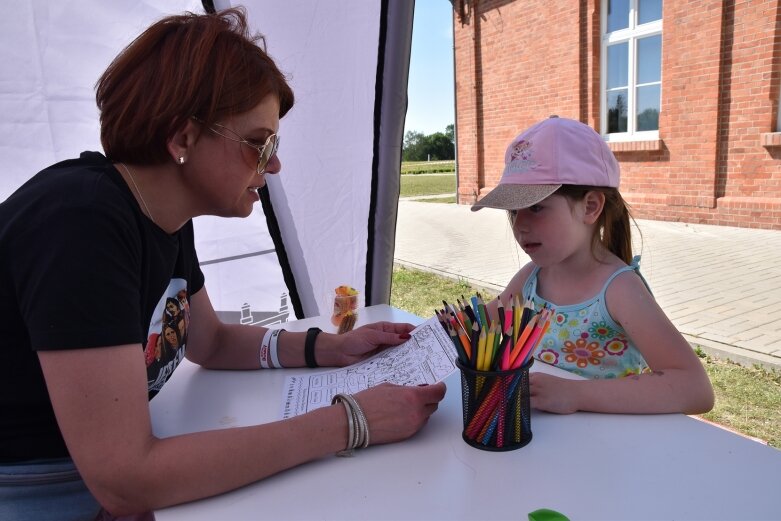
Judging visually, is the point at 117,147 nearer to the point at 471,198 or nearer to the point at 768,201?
the point at 768,201

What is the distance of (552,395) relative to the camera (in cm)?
102

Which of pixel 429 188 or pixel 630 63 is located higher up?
pixel 630 63

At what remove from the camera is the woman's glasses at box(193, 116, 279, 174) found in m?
1.03

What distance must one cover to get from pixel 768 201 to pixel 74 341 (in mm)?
6868

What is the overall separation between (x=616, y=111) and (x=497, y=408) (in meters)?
7.67

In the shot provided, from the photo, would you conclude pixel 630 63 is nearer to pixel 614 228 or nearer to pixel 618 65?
pixel 618 65

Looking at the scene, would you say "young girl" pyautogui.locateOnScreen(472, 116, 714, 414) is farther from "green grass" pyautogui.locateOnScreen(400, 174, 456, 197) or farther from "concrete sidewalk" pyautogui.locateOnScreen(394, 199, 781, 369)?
"green grass" pyautogui.locateOnScreen(400, 174, 456, 197)

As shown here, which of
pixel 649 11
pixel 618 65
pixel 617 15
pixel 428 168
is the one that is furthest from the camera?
pixel 428 168

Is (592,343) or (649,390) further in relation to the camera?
(592,343)

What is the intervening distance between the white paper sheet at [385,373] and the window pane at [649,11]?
23.4ft

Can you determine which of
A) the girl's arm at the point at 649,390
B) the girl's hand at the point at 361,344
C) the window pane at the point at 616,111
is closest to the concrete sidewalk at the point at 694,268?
the window pane at the point at 616,111

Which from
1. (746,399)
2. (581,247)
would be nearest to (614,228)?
(581,247)

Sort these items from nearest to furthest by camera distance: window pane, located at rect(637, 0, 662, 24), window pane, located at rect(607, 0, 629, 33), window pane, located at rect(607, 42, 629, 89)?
window pane, located at rect(637, 0, 662, 24) < window pane, located at rect(607, 0, 629, 33) < window pane, located at rect(607, 42, 629, 89)

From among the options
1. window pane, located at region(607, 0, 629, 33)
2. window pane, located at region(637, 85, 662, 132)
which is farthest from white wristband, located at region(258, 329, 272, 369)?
window pane, located at region(607, 0, 629, 33)
